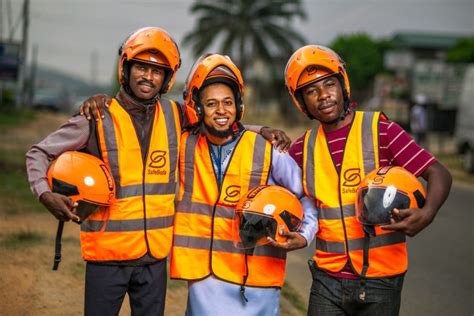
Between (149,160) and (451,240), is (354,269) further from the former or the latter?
(451,240)

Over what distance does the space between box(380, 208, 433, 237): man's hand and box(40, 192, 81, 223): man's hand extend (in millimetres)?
1681

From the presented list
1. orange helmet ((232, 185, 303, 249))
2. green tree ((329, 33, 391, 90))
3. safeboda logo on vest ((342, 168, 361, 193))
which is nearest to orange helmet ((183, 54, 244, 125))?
orange helmet ((232, 185, 303, 249))

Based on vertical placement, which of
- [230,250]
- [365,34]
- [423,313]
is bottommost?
[423,313]

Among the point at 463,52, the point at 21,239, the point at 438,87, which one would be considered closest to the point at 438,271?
the point at 21,239

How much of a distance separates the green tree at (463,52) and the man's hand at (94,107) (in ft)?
152

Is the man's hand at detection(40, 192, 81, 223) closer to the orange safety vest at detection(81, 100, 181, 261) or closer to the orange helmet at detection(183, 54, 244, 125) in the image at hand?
the orange safety vest at detection(81, 100, 181, 261)

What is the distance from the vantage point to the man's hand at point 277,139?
397 centimetres

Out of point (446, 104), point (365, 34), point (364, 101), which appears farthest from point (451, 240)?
point (365, 34)

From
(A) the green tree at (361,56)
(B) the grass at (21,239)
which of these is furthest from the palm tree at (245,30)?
(B) the grass at (21,239)

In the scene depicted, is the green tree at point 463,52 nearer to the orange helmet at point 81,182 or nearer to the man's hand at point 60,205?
the orange helmet at point 81,182

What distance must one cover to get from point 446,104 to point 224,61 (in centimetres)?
2253

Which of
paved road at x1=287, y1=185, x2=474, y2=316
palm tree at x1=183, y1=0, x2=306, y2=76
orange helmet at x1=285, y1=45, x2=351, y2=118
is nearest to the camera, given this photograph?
orange helmet at x1=285, y1=45, x2=351, y2=118

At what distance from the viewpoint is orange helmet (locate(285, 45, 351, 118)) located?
3881mm

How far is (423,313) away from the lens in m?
6.22
